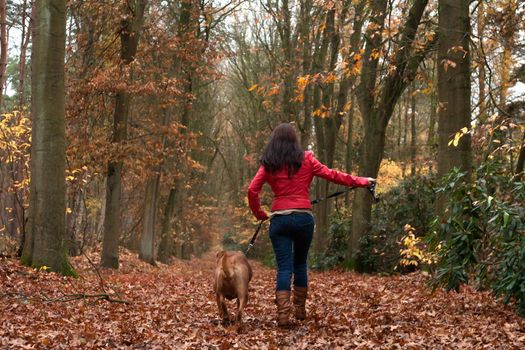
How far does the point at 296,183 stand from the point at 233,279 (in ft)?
4.25

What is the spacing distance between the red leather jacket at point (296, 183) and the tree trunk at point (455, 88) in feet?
12.8

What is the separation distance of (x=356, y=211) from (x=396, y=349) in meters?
12.4

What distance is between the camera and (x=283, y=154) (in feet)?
22.7

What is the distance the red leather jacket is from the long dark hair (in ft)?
0.21

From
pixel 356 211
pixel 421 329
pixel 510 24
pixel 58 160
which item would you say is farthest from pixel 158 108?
pixel 421 329

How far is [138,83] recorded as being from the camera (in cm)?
1841

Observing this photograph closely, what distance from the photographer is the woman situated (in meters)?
6.83

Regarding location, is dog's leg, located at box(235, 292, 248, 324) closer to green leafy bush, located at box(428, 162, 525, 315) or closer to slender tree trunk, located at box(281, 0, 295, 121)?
green leafy bush, located at box(428, 162, 525, 315)

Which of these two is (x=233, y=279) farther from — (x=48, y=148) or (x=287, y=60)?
(x=287, y=60)

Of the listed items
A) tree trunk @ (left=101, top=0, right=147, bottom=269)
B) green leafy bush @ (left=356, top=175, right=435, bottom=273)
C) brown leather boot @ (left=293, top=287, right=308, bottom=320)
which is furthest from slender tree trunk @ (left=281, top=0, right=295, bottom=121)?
brown leather boot @ (left=293, top=287, right=308, bottom=320)

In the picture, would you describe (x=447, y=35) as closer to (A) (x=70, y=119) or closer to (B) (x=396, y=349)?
(B) (x=396, y=349)

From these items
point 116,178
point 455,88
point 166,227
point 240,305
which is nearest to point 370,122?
point 455,88

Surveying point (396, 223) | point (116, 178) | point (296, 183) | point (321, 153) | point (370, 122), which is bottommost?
point (396, 223)

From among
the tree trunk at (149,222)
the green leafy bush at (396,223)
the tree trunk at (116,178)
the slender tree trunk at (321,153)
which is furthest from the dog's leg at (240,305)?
the tree trunk at (149,222)
